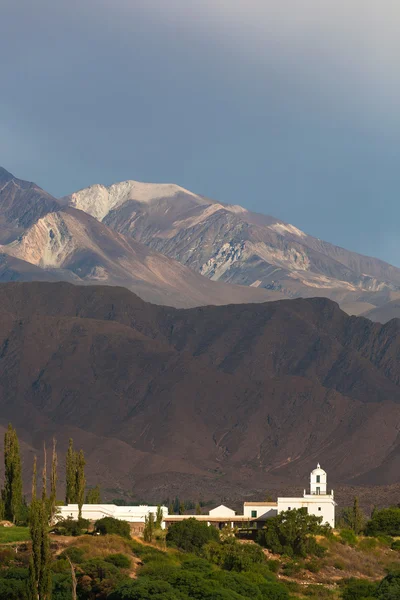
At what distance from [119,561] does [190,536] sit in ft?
47.5

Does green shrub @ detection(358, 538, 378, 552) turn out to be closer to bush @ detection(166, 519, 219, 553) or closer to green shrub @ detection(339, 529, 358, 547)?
green shrub @ detection(339, 529, 358, 547)

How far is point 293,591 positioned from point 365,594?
4715 mm

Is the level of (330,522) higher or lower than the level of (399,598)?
higher

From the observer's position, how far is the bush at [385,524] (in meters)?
116

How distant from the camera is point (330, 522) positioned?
379 feet

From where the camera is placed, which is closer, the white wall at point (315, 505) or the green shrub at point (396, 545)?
the green shrub at point (396, 545)

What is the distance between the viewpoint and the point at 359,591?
89.2 meters

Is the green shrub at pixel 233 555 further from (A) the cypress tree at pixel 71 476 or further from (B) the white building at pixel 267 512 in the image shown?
(A) the cypress tree at pixel 71 476

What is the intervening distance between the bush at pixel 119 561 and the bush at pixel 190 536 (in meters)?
11.9

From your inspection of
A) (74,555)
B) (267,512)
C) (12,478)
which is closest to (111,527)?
(74,555)

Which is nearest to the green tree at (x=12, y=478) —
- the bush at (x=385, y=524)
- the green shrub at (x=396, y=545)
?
the green shrub at (x=396, y=545)

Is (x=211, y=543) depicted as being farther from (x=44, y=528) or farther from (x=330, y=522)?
(x=44, y=528)

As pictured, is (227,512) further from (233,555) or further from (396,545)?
(233,555)

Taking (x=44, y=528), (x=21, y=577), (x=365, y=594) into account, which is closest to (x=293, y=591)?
(x=365, y=594)
